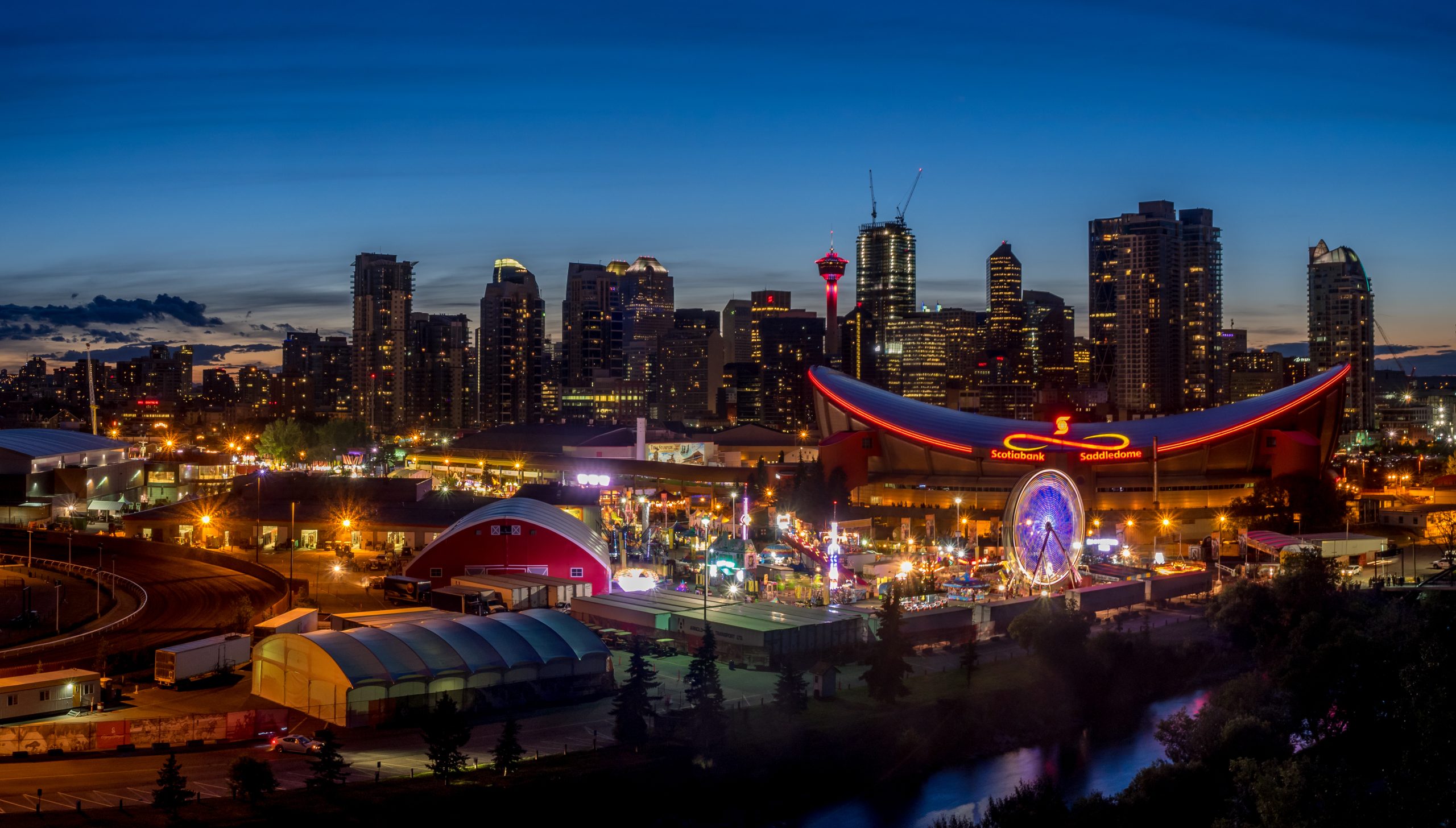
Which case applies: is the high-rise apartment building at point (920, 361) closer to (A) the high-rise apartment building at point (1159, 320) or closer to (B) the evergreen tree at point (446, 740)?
(A) the high-rise apartment building at point (1159, 320)

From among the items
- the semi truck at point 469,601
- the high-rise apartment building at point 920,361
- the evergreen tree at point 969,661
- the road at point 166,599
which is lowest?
the evergreen tree at point 969,661

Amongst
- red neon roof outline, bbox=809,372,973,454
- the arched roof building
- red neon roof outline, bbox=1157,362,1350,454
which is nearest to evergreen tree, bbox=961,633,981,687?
→ the arched roof building

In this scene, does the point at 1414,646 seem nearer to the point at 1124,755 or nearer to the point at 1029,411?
the point at 1124,755

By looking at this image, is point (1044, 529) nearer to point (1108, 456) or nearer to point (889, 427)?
point (1108, 456)

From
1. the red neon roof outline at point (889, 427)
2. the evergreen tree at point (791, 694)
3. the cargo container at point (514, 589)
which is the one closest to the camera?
the evergreen tree at point (791, 694)

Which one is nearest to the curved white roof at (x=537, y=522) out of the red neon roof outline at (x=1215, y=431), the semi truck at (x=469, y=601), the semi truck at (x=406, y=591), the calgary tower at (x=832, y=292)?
the semi truck at (x=406, y=591)

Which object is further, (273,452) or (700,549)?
(273,452)

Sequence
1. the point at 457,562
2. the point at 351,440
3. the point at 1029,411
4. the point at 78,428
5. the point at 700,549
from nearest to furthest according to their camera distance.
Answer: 1. the point at 457,562
2. the point at 700,549
3. the point at 351,440
4. the point at 78,428
5. the point at 1029,411

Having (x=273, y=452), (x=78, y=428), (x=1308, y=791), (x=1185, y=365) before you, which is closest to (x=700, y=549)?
(x=1308, y=791)
